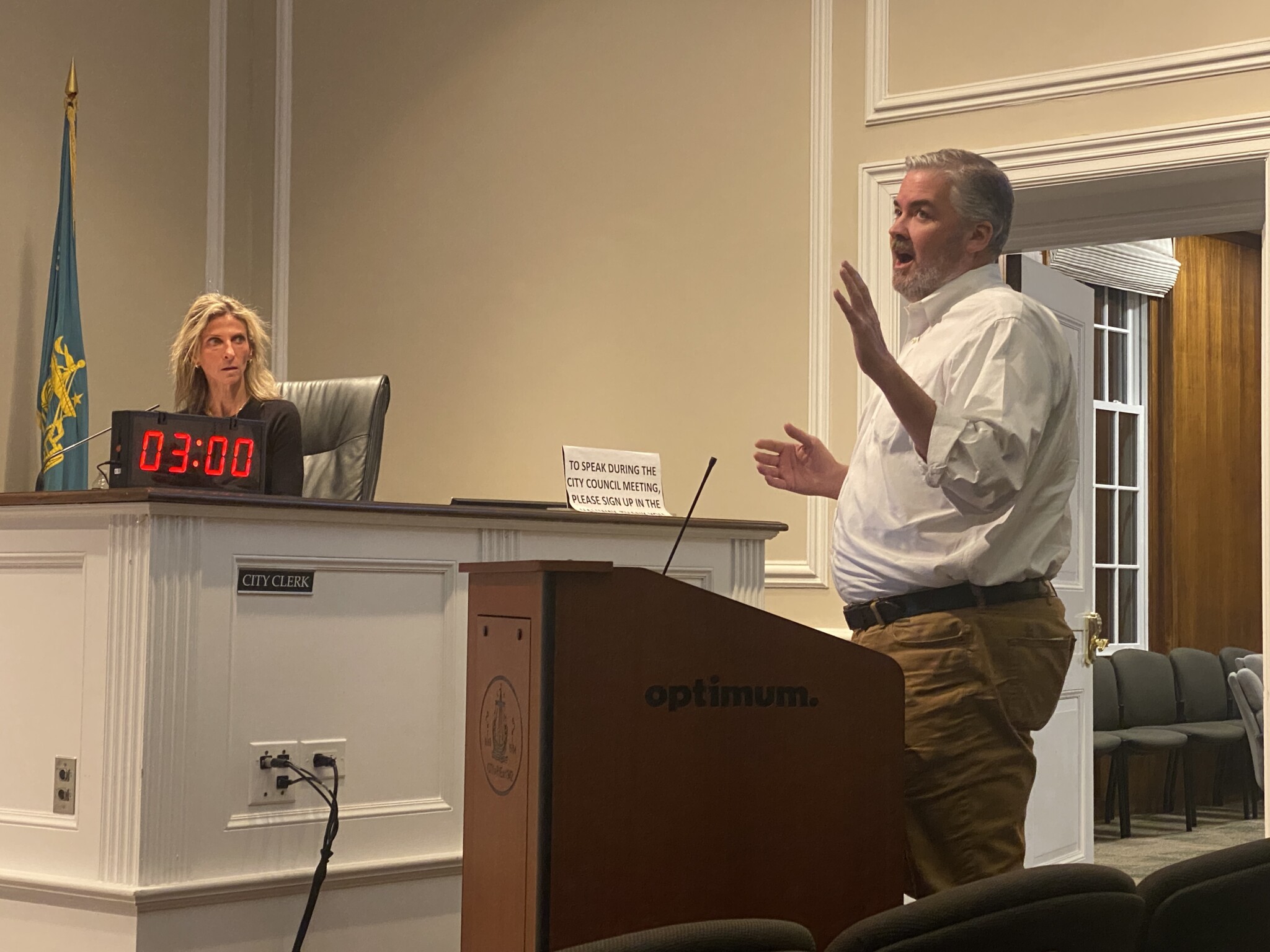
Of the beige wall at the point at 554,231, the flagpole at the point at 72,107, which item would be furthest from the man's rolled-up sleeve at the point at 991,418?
the flagpole at the point at 72,107

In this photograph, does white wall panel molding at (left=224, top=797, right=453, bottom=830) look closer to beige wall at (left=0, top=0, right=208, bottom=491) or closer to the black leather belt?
the black leather belt

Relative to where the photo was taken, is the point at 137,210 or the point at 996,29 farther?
the point at 137,210

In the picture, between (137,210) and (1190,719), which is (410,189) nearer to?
(137,210)

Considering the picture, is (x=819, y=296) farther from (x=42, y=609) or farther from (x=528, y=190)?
(x=42, y=609)

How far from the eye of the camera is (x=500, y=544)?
3309 millimetres

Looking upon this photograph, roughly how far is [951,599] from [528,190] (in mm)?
3682

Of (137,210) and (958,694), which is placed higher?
(137,210)

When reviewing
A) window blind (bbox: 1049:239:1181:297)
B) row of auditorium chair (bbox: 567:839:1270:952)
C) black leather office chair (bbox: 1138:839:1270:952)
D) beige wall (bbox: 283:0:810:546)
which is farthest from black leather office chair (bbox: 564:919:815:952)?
window blind (bbox: 1049:239:1181:297)

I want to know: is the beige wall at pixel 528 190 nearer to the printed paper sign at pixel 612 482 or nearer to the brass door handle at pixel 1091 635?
the brass door handle at pixel 1091 635

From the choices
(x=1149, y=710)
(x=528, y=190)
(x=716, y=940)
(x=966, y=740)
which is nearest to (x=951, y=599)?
(x=966, y=740)

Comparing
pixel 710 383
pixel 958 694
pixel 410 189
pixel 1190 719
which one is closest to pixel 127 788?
pixel 958 694

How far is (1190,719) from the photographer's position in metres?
7.94

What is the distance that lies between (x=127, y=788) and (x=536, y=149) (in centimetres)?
339

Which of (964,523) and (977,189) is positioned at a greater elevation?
(977,189)
